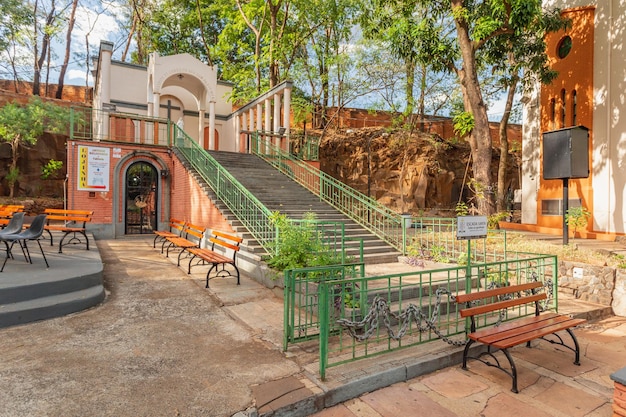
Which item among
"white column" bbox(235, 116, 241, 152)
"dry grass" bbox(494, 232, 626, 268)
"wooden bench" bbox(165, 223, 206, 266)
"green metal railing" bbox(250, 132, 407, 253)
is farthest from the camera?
"white column" bbox(235, 116, 241, 152)

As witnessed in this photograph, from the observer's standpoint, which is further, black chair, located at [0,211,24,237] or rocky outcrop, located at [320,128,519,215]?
rocky outcrop, located at [320,128,519,215]

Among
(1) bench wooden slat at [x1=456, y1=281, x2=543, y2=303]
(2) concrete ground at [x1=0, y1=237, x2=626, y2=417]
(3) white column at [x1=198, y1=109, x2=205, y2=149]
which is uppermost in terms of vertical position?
(3) white column at [x1=198, y1=109, x2=205, y2=149]

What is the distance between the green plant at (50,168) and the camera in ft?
71.3

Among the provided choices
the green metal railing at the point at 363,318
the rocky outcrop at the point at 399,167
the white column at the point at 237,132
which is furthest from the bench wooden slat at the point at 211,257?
the rocky outcrop at the point at 399,167

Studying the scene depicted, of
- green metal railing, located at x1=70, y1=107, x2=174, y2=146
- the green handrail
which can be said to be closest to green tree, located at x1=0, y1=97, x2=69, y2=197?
green metal railing, located at x1=70, y1=107, x2=174, y2=146

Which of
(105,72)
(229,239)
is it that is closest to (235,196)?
(229,239)

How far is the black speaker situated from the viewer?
330 inches

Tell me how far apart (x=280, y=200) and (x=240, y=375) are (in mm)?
8282

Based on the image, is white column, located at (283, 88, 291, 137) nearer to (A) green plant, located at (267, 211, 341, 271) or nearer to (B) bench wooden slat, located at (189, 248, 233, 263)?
(B) bench wooden slat, located at (189, 248, 233, 263)

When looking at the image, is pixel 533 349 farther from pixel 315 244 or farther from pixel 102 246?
pixel 102 246

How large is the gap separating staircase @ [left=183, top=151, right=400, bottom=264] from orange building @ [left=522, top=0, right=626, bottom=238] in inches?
256

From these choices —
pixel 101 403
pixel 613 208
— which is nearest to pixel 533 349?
pixel 101 403

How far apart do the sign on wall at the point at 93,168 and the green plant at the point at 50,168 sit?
36.0 ft

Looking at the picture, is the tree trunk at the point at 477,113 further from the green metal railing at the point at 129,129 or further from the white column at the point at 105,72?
the white column at the point at 105,72
